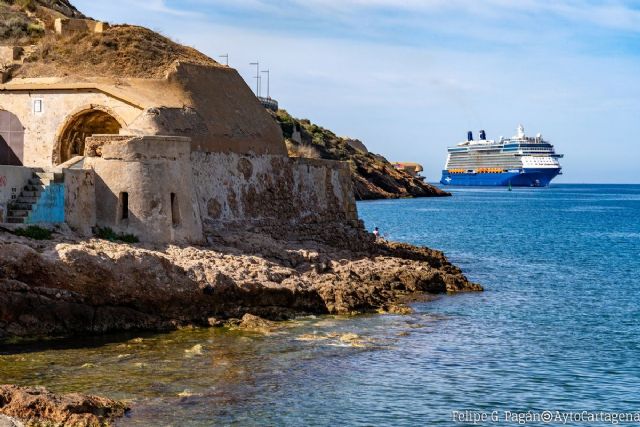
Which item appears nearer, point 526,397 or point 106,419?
point 106,419

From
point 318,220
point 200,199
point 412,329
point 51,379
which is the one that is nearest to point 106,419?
point 51,379

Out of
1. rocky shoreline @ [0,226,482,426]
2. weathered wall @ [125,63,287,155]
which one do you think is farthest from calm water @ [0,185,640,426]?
weathered wall @ [125,63,287,155]

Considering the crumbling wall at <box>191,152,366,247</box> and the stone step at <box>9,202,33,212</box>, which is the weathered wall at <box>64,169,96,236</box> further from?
the crumbling wall at <box>191,152,366,247</box>

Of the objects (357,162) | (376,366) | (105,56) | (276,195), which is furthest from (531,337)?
(357,162)

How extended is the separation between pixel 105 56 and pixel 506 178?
148 meters

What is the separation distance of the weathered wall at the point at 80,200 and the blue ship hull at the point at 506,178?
497 feet

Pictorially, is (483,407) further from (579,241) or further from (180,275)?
(579,241)

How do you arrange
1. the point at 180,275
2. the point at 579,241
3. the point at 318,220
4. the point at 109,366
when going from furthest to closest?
the point at 579,241, the point at 318,220, the point at 180,275, the point at 109,366

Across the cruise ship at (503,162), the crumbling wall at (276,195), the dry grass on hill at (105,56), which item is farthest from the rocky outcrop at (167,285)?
the cruise ship at (503,162)

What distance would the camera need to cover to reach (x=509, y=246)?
52219 mm

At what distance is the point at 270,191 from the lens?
107 feet

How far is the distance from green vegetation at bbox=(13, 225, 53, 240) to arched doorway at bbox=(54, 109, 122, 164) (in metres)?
6.94

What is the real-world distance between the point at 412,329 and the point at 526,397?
602 cm

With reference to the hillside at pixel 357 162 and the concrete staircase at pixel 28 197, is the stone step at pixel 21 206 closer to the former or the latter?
the concrete staircase at pixel 28 197
